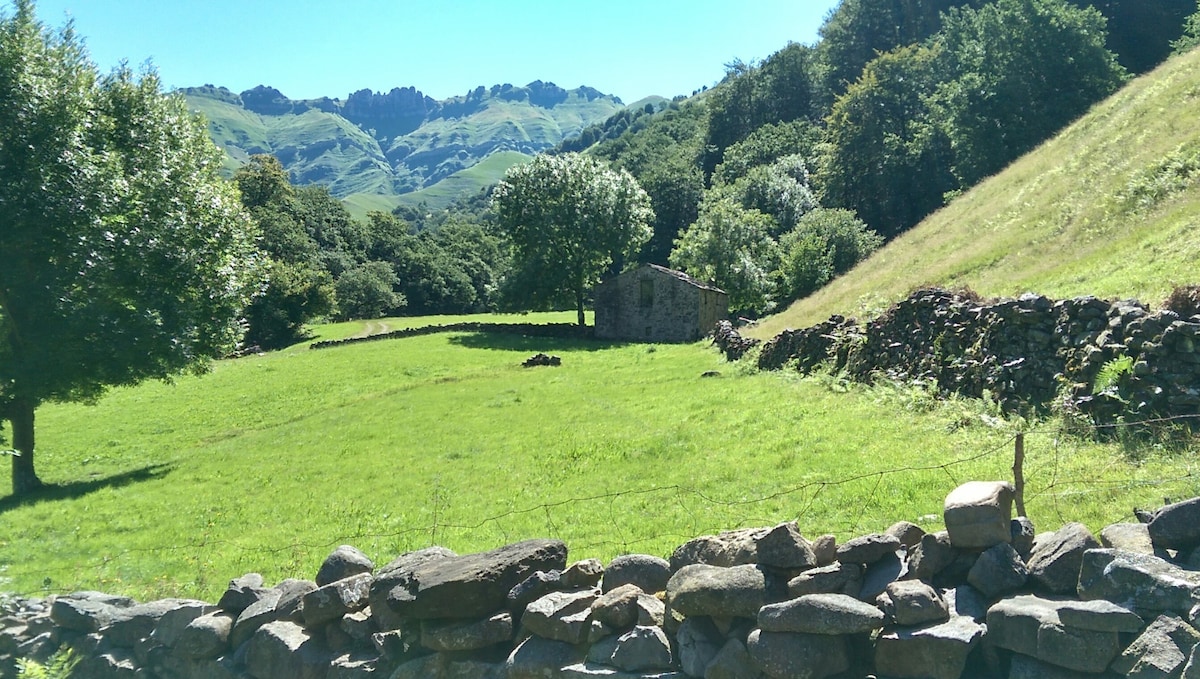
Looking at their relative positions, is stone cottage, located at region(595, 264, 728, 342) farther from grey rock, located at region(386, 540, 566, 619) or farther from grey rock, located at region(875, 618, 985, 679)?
grey rock, located at region(875, 618, 985, 679)

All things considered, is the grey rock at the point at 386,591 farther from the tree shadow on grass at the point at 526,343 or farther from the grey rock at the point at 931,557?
the tree shadow on grass at the point at 526,343

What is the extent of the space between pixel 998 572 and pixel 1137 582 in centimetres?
88

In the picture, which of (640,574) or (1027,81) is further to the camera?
(1027,81)

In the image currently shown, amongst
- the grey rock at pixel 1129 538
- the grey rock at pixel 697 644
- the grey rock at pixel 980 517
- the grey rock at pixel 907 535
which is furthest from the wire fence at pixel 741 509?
the grey rock at pixel 697 644

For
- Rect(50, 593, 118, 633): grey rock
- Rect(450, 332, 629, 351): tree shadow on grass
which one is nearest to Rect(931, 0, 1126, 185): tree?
Rect(450, 332, 629, 351): tree shadow on grass

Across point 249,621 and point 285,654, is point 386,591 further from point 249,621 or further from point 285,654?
point 249,621

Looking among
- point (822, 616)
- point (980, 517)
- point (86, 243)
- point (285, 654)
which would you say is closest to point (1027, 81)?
point (86, 243)

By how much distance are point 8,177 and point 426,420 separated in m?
14.6

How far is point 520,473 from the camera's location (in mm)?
17734

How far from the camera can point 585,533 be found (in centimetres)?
1169

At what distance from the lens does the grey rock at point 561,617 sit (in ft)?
21.3

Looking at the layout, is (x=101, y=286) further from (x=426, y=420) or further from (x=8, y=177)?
(x=426, y=420)

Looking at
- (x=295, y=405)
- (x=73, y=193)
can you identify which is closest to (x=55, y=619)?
(x=73, y=193)

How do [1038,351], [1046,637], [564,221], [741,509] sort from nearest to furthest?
[1046,637]
[741,509]
[1038,351]
[564,221]
